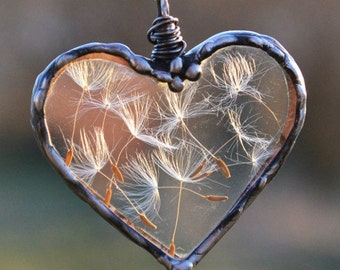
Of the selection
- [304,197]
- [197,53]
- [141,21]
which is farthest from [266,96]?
[304,197]

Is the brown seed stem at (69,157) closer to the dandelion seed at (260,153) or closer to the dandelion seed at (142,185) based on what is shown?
the dandelion seed at (142,185)

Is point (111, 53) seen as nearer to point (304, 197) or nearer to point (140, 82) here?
point (140, 82)

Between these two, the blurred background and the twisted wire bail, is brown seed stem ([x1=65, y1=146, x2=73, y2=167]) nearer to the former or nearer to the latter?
the twisted wire bail

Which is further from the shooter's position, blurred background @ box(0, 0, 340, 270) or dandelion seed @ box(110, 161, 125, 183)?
blurred background @ box(0, 0, 340, 270)

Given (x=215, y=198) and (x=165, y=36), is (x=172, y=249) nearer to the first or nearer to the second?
(x=215, y=198)

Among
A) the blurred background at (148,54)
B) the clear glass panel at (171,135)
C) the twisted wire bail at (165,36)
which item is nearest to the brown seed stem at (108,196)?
the clear glass panel at (171,135)

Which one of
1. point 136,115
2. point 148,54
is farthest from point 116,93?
point 148,54

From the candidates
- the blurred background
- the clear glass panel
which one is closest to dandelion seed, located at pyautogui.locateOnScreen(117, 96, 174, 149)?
the clear glass panel
